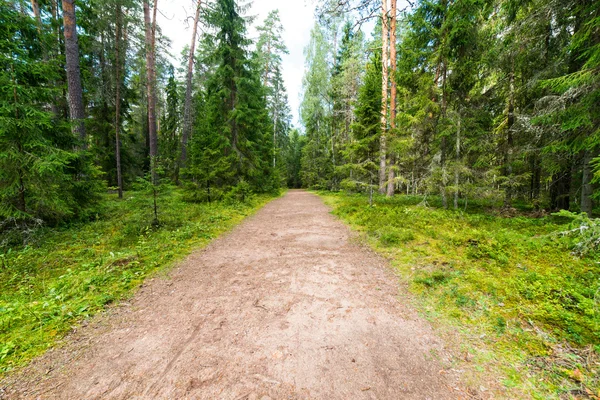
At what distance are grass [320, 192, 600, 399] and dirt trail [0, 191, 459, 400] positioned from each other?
1.68ft

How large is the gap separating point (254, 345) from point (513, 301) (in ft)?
12.3

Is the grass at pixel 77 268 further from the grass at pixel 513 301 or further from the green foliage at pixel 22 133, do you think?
the grass at pixel 513 301

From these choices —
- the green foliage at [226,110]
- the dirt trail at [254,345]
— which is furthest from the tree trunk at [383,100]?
the dirt trail at [254,345]

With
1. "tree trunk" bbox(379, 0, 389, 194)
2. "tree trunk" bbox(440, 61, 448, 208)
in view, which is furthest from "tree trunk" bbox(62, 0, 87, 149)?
Answer: "tree trunk" bbox(440, 61, 448, 208)

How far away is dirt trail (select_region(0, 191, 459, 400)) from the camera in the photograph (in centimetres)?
204

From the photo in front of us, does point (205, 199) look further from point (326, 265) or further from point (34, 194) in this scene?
point (326, 265)

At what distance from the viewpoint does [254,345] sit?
2.58m

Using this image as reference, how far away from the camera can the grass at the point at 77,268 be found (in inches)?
107

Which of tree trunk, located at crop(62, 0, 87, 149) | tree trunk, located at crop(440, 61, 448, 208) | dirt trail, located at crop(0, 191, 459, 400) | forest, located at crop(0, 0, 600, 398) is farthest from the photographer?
tree trunk, located at crop(440, 61, 448, 208)

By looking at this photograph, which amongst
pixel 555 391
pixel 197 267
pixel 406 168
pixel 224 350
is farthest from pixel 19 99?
pixel 406 168

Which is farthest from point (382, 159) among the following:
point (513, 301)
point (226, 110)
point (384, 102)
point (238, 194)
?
point (226, 110)

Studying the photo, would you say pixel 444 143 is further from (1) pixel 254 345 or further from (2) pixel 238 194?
(2) pixel 238 194

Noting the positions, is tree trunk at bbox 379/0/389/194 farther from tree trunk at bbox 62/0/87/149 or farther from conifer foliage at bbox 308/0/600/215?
tree trunk at bbox 62/0/87/149

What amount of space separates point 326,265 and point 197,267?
2.84 meters
